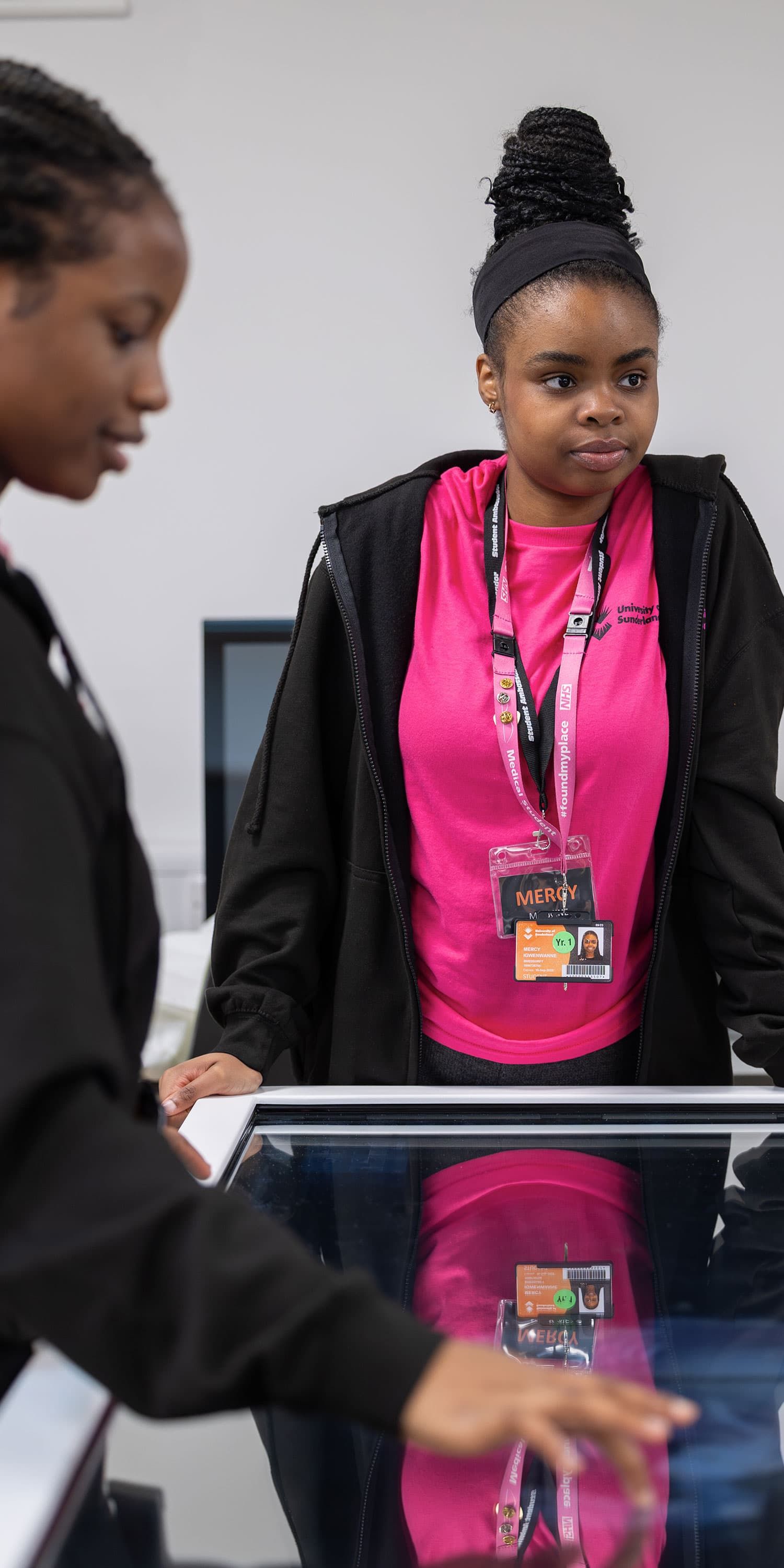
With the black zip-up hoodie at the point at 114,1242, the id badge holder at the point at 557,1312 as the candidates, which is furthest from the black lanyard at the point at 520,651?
the black zip-up hoodie at the point at 114,1242

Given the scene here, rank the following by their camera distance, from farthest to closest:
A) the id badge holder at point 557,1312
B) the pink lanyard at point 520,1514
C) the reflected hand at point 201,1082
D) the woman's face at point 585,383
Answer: the woman's face at point 585,383 → the reflected hand at point 201,1082 → the id badge holder at point 557,1312 → the pink lanyard at point 520,1514

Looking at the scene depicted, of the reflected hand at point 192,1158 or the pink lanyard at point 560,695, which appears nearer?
the reflected hand at point 192,1158

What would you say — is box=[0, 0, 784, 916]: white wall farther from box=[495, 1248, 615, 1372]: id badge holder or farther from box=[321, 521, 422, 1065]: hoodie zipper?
box=[495, 1248, 615, 1372]: id badge holder

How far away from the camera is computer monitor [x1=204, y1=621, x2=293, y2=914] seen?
275 centimetres

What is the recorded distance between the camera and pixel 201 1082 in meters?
1.08

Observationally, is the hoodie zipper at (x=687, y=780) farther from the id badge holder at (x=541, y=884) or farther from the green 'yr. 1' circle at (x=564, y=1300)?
the green 'yr. 1' circle at (x=564, y=1300)

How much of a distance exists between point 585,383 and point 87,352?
0.74 meters

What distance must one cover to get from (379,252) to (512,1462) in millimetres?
2842

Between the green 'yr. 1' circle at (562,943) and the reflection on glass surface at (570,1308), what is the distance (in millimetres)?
206

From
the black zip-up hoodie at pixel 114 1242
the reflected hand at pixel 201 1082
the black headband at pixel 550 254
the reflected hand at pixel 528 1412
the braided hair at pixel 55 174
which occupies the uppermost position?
the black headband at pixel 550 254

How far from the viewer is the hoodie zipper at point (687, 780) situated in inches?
46.8

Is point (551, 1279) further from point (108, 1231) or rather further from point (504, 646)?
point (504, 646)

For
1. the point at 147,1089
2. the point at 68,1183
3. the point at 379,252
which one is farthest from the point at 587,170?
the point at 379,252

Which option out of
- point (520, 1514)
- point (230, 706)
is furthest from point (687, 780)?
point (230, 706)
